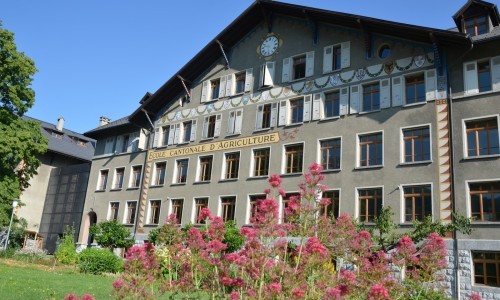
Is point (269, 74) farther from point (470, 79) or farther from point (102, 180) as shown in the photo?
point (102, 180)

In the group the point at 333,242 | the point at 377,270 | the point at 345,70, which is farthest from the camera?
the point at 345,70

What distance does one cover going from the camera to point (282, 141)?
27.0 m

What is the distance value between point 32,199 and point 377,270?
44113mm

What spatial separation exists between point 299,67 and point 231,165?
24.2 ft

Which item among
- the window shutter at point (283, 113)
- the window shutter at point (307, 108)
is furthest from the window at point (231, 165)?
the window shutter at point (307, 108)

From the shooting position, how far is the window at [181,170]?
3209cm

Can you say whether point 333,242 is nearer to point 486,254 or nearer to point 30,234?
point 486,254

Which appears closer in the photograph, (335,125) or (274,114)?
(335,125)

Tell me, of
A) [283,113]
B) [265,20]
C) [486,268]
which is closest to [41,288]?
[283,113]

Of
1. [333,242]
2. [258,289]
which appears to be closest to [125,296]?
[258,289]

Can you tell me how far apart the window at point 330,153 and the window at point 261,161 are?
11.9 feet

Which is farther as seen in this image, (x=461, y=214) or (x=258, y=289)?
(x=461, y=214)

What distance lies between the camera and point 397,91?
23203mm

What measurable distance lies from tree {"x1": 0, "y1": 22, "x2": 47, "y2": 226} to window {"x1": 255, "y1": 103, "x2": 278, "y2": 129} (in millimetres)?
15198
